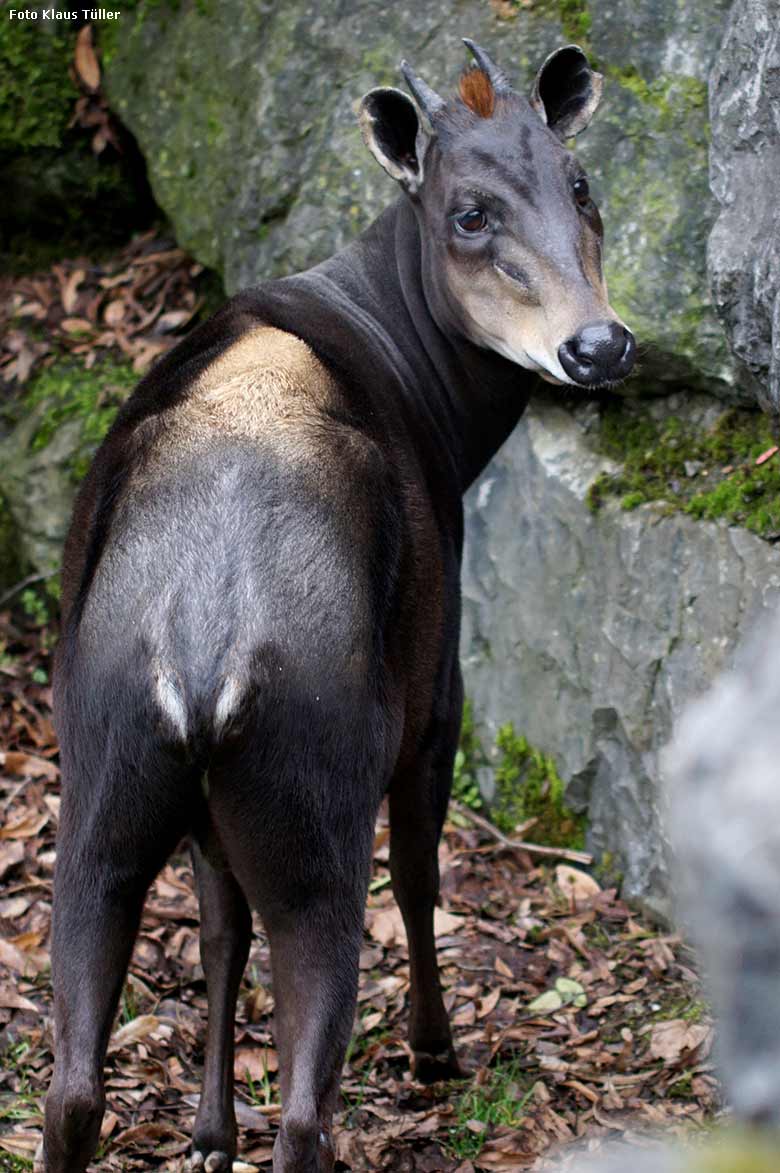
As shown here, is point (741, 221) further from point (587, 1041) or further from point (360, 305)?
point (587, 1041)

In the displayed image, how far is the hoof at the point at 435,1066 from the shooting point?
5.12 metres

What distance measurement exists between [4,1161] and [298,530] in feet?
7.61

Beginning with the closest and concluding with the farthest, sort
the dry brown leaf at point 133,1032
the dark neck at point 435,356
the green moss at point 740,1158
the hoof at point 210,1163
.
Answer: the green moss at point 740,1158
the hoof at point 210,1163
the dark neck at point 435,356
the dry brown leaf at point 133,1032

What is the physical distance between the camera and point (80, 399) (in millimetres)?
7789

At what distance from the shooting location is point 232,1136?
453cm

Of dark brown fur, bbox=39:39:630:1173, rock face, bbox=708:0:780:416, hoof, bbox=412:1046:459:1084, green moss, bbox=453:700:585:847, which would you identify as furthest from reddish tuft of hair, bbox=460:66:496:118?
hoof, bbox=412:1046:459:1084

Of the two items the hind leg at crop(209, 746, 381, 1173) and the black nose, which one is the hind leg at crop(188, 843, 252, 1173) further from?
the black nose

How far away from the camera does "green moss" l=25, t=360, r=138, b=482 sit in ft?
24.9

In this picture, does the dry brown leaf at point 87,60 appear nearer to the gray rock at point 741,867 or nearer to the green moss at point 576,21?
the green moss at point 576,21

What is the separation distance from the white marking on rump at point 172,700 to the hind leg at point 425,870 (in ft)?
4.54

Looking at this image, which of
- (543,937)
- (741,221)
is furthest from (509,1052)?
(741,221)

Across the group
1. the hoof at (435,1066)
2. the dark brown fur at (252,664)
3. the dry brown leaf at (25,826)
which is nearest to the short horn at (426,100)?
the dark brown fur at (252,664)

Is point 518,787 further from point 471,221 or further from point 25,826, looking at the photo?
point 471,221

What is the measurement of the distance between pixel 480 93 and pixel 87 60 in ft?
14.2
